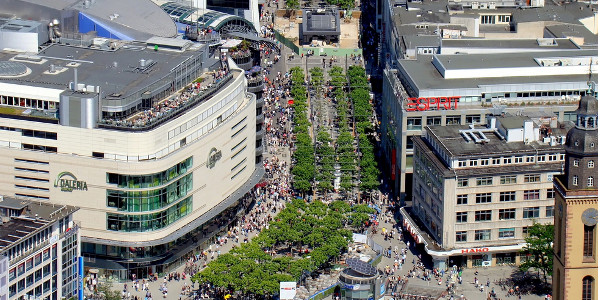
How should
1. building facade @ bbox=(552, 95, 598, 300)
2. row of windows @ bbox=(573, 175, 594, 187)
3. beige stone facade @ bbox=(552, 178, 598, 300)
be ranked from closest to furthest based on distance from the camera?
building facade @ bbox=(552, 95, 598, 300) → row of windows @ bbox=(573, 175, 594, 187) → beige stone facade @ bbox=(552, 178, 598, 300)

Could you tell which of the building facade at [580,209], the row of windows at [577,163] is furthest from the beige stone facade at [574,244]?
the row of windows at [577,163]

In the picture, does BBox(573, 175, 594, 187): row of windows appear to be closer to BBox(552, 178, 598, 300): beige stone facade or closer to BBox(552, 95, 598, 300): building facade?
BBox(552, 95, 598, 300): building facade

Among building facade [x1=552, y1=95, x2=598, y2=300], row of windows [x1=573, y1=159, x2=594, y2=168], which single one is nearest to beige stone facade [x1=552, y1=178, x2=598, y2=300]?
building facade [x1=552, y1=95, x2=598, y2=300]

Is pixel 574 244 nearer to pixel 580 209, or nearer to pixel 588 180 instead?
pixel 580 209

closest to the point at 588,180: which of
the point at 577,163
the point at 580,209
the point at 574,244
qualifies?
the point at 577,163

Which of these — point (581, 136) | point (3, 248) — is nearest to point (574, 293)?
point (581, 136)

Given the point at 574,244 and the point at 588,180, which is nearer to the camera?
the point at 588,180

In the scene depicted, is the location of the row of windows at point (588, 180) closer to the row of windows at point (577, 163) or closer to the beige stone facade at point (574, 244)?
the beige stone facade at point (574, 244)

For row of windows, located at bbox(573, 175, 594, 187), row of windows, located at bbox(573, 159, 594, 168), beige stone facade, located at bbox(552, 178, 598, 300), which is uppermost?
row of windows, located at bbox(573, 159, 594, 168)

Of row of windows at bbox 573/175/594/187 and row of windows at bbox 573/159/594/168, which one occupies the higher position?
row of windows at bbox 573/159/594/168
